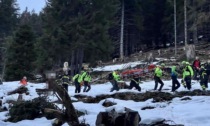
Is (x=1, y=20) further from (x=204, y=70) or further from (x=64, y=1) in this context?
(x=204, y=70)

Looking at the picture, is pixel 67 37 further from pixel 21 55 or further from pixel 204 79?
pixel 204 79

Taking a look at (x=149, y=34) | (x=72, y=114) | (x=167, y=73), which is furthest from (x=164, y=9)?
(x=72, y=114)

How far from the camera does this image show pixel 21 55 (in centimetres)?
3647

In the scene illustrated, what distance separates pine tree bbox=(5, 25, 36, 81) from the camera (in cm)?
3594

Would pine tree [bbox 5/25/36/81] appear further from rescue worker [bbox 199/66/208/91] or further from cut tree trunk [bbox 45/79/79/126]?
cut tree trunk [bbox 45/79/79/126]

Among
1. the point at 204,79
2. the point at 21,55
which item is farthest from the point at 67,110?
the point at 21,55

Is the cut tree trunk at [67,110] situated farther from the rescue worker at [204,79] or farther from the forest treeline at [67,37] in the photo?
the forest treeline at [67,37]

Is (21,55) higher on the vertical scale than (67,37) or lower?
lower

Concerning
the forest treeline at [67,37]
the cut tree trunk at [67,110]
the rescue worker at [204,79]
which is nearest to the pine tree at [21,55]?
the forest treeline at [67,37]

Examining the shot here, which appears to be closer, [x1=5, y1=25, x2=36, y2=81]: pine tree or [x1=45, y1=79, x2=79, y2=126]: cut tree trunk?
[x1=45, y1=79, x2=79, y2=126]: cut tree trunk

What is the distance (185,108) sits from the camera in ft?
40.3

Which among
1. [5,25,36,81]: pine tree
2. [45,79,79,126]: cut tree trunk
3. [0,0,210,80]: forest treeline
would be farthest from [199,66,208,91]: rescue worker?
[5,25,36,81]: pine tree

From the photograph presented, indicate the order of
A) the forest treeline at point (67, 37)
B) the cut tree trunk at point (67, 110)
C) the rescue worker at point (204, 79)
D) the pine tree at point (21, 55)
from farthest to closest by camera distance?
the forest treeline at point (67, 37)
the pine tree at point (21, 55)
the rescue worker at point (204, 79)
the cut tree trunk at point (67, 110)

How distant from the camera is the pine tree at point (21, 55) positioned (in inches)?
1415
